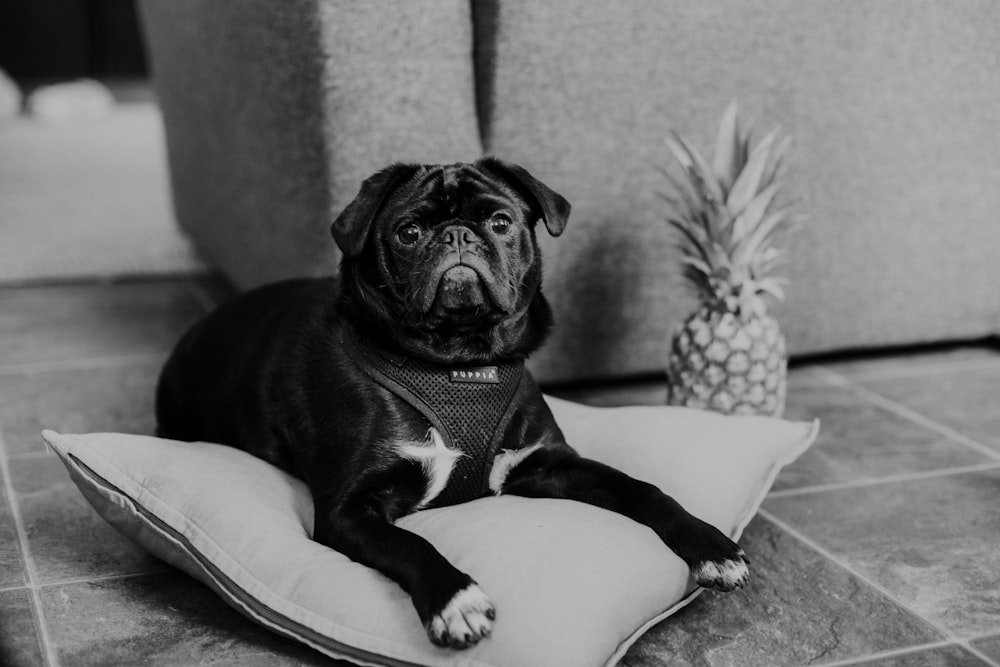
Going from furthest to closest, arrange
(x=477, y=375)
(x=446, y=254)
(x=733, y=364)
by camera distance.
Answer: (x=733, y=364) < (x=477, y=375) < (x=446, y=254)

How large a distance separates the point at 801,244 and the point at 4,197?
11.5 feet

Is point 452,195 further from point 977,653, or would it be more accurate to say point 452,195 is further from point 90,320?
point 90,320

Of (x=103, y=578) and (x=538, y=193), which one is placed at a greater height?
(x=538, y=193)

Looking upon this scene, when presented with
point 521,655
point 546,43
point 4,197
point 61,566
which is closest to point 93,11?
point 4,197

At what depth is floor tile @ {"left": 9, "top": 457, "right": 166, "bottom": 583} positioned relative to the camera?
1793 mm

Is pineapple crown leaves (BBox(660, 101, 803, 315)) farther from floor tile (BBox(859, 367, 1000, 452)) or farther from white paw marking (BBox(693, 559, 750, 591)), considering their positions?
white paw marking (BBox(693, 559, 750, 591))

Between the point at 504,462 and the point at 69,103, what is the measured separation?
21.2 feet

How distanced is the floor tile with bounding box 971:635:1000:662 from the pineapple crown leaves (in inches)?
36.2

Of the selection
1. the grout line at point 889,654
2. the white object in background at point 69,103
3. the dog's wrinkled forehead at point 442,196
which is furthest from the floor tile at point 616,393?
the white object in background at point 69,103

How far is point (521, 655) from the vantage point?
1.41 metres

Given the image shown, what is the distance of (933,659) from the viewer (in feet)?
5.11

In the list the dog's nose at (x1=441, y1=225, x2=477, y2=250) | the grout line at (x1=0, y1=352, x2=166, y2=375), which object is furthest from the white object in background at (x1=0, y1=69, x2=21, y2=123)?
the dog's nose at (x1=441, y1=225, x2=477, y2=250)

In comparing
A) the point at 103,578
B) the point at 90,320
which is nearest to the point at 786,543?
the point at 103,578

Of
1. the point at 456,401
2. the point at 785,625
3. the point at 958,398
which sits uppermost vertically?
the point at 456,401
